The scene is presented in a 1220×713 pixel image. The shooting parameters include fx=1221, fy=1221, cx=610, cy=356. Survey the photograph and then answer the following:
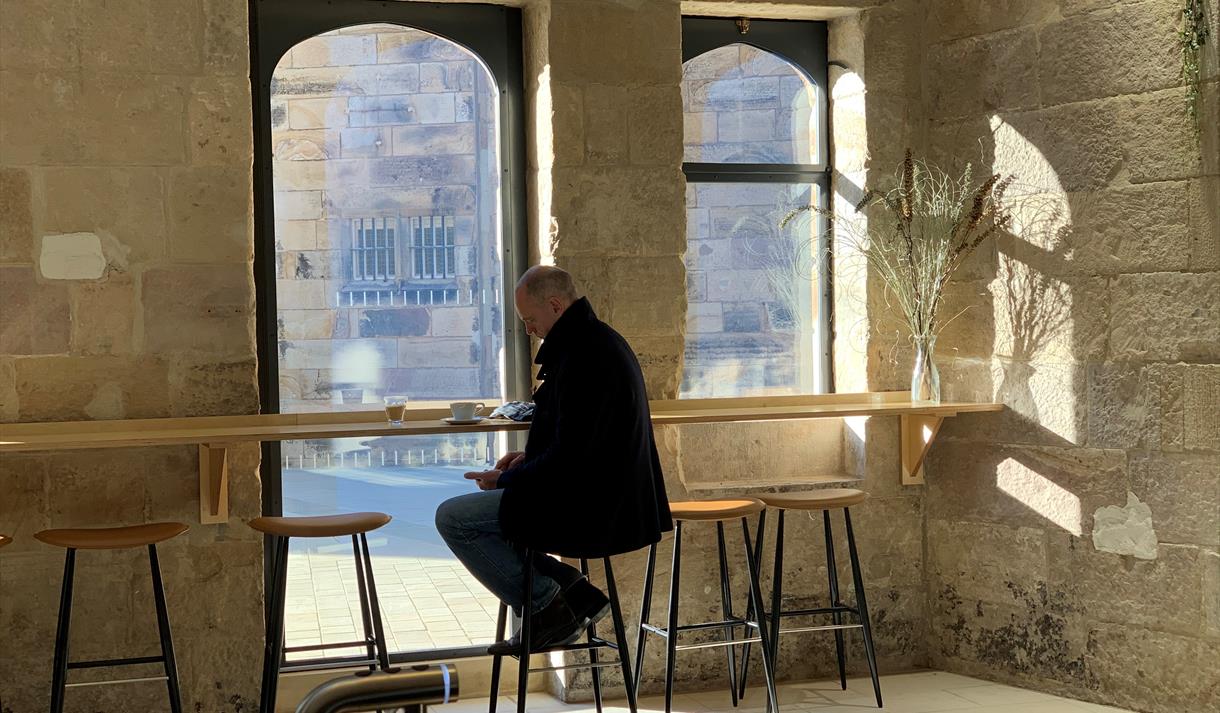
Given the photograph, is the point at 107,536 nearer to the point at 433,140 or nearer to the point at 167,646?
the point at 167,646

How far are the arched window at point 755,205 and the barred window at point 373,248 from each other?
1.21m

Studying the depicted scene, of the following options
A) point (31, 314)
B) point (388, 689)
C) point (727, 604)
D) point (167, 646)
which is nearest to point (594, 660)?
point (727, 604)

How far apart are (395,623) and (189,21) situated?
2.30m

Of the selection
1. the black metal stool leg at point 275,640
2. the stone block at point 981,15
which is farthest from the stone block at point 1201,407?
the black metal stool leg at point 275,640

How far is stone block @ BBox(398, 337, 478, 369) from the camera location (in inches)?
183

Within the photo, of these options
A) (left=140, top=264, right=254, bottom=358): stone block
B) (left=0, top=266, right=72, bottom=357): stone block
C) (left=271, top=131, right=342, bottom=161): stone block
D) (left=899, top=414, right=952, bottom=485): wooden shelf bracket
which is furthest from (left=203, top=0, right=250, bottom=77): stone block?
(left=899, top=414, right=952, bottom=485): wooden shelf bracket

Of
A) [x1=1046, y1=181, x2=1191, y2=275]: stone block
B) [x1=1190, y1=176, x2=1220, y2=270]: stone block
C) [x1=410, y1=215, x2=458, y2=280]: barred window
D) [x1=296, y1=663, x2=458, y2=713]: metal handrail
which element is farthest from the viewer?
[x1=410, y1=215, x2=458, y2=280]: barred window

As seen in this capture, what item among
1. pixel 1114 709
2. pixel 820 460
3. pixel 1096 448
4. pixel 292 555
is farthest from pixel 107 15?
pixel 1114 709

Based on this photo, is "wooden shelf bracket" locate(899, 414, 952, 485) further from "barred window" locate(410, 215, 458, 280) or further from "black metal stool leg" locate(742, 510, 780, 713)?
"barred window" locate(410, 215, 458, 280)

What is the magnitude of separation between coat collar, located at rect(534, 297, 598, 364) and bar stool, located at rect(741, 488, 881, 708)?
42.5 inches

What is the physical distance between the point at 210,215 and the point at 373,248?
634mm

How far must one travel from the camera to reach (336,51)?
4.54 metres

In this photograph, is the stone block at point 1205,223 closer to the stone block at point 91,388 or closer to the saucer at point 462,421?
the saucer at point 462,421

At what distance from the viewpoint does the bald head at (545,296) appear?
374 cm
